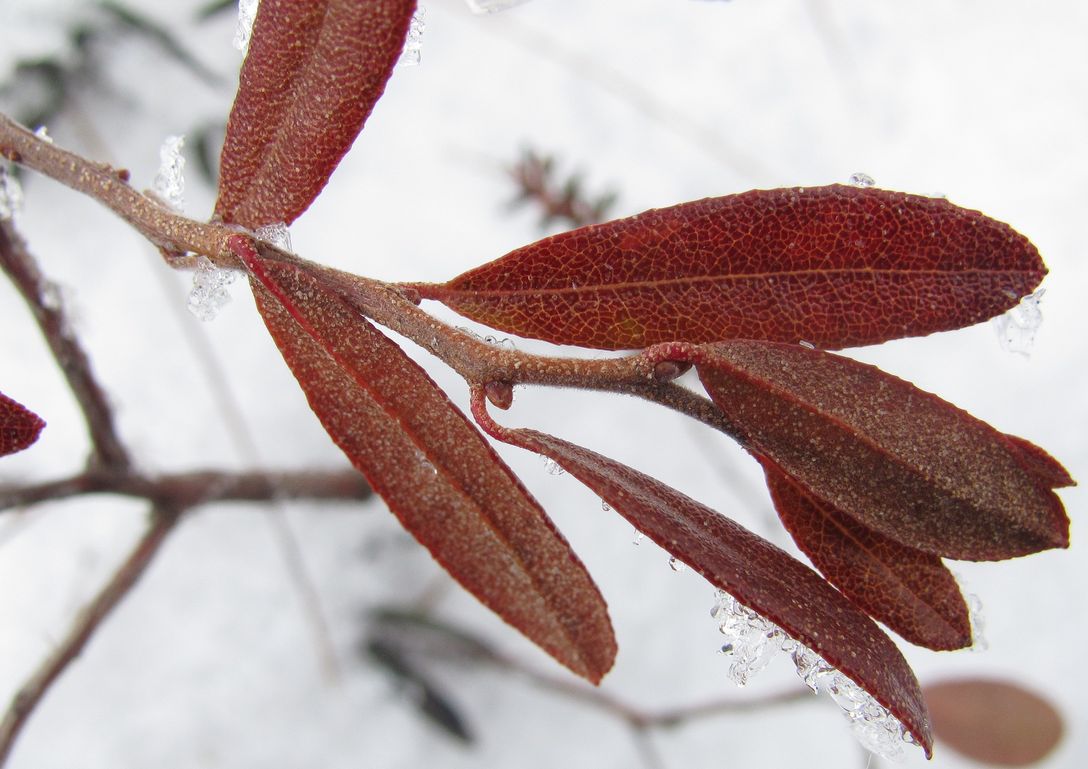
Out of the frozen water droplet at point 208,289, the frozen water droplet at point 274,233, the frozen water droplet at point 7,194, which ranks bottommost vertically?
the frozen water droplet at point 274,233

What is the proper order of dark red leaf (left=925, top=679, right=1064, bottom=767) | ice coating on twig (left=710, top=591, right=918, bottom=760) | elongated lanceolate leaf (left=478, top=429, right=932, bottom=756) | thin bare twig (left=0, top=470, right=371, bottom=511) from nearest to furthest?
elongated lanceolate leaf (left=478, top=429, right=932, bottom=756)
ice coating on twig (left=710, top=591, right=918, bottom=760)
thin bare twig (left=0, top=470, right=371, bottom=511)
dark red leaf (left=925, top=679, right=1064, bottom=767)

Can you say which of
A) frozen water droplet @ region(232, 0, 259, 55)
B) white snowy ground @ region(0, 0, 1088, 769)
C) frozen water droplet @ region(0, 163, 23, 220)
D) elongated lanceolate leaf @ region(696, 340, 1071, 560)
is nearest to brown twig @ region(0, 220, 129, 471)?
frozen water droplet @ region(0, 163, 23, 220)

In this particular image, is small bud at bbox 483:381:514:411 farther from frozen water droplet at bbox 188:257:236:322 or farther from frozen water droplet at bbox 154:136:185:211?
frozen water droplet at bbox 154:136:185:211

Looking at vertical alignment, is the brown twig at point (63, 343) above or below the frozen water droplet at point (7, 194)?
below

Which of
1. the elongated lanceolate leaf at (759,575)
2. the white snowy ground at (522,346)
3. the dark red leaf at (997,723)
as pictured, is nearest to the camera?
the elongated lanceolate leaf at (759,575)

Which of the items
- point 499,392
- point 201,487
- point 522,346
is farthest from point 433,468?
point 522,346

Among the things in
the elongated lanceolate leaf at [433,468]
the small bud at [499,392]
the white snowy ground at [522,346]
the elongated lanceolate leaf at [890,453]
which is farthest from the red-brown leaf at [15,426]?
the white snowy ground at [522,346]

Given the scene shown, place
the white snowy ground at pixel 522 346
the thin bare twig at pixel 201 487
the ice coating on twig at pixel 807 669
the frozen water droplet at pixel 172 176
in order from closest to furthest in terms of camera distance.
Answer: the ice coating on twig at pixel 807 669 → the frozen water droplet at pixel 172 176 → the thin bare twig at pixel 201 487 → the white snowy ground at pixel 522 346

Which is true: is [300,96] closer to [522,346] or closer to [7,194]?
[7,194]

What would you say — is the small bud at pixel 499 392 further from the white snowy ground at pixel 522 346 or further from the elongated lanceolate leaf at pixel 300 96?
the white snowy ground at pixel 522 346
